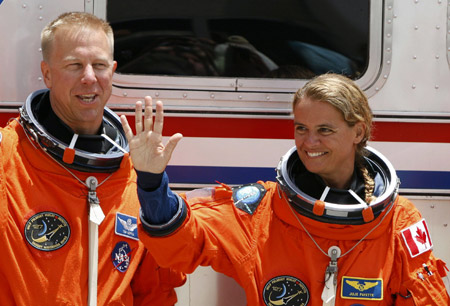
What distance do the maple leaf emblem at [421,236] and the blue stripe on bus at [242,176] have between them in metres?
0.71

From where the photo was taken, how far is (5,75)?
10.4 feet

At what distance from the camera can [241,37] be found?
11.0 ft

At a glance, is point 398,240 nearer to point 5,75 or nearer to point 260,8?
point 260,8

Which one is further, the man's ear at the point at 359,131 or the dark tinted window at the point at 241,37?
the dark tinted window at the point at 241,37

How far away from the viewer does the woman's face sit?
2.68m

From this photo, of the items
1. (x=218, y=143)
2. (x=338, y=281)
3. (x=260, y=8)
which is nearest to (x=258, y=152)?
(x=218, y=143)

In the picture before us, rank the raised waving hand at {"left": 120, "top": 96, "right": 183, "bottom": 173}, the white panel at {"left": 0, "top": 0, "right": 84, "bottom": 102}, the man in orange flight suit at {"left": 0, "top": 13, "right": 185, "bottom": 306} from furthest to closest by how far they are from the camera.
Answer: the white panel at {"left": 0, "top": 0, "right": 84, "bottom": 102} → the man in orange flight suit at {"left": 0, "top": 13, "right": 185, "bottom": 306} → the raised waving hand at {"left": 120, "top": 96, "right": 183, "bottom": 173}

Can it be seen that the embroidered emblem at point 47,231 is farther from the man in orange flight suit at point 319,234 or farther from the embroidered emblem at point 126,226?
the man in orange flight suit at point 319,234

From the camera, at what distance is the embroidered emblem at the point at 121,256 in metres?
2.68

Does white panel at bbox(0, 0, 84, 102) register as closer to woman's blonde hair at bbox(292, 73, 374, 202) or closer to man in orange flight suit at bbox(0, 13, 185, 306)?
man in orange flight suit at bbox(0, 13, 185, 306)

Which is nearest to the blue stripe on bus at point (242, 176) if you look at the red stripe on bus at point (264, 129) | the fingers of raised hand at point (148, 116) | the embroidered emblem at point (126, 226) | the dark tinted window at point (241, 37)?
the red stripe on bus at point (264, 129)

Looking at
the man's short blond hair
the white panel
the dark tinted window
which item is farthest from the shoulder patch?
the white panel

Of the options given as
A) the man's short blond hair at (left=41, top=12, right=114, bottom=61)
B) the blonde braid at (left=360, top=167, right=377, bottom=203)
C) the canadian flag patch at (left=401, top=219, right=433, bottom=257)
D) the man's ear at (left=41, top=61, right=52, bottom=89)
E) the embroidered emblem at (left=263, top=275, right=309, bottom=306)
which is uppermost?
the man's short blond hair at (left=41, top=12, right=114, bottom=61)

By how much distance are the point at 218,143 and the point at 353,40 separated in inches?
34.5
